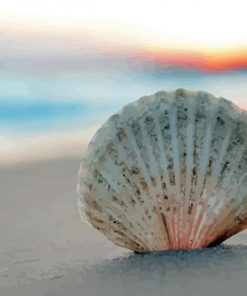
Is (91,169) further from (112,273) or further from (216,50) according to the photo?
(216,50)

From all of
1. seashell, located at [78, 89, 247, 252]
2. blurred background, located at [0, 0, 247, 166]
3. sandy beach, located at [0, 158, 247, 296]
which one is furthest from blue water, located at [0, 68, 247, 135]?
seashell, located at [78, 89, 247, 252]

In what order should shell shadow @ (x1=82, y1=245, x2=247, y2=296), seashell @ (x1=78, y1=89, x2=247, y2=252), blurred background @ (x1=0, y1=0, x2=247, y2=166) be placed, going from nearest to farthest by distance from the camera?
shell shadow @ (x1=82, y1=245, x2=247, y2=296) < seashell @ (x1=78, y1=89, x2=247, y2=252) < blurred background @ (x1=0, y1=0, x2=247, y2=166)

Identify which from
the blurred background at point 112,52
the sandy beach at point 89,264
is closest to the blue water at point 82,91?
the blurred background at point 112,52

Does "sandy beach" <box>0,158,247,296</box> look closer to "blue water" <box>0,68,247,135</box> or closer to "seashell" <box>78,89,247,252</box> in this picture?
"seashell" <box>78,89,247,252</box>

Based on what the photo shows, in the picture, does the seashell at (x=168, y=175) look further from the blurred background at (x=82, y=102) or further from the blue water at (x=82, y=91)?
the blue water at (x=82, y=91)

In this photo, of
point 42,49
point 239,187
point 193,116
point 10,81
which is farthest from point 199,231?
point 42,49
